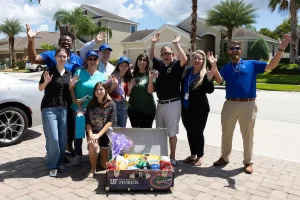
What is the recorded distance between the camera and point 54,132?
Answer: 4.08 metres

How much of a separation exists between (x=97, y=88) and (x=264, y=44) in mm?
29238

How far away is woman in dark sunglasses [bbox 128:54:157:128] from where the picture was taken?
14.8 feet

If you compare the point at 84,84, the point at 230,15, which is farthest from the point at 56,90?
the point at 230,15

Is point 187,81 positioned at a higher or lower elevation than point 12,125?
higher

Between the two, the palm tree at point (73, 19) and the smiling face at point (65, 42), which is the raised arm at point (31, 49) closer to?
the smiling face at point (65, 42)

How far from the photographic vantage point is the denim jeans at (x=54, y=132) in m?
4.08

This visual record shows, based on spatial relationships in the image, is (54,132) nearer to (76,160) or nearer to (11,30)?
(76,160)

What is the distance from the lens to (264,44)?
29.8m

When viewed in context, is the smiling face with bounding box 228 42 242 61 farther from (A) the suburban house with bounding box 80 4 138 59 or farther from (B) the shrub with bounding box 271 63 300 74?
(A) the suburban house with bounding box 80 4 138 59

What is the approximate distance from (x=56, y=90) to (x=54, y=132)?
61cm

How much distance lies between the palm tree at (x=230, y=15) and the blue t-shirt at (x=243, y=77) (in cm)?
2487

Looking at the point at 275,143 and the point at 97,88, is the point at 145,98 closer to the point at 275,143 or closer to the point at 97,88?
the point at 97,88

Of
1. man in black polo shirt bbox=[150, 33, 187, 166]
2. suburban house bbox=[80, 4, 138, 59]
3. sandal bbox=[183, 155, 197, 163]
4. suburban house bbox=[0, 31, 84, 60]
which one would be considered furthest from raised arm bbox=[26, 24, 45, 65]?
suburban house bbox=[0, 31, 84, 60]

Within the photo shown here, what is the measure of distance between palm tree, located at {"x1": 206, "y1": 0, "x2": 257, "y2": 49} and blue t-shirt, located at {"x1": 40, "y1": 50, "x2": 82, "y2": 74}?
25388 millimetres
